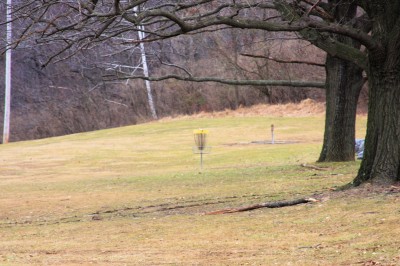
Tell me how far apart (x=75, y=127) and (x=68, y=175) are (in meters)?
34.1

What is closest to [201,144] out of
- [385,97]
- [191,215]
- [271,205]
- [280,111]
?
[191,215]

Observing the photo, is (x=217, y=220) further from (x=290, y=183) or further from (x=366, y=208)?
(x=290, y=183)

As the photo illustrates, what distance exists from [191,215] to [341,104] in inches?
337

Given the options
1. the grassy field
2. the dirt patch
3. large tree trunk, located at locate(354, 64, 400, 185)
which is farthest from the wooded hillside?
large tree trunk, located at locate(354, 64, 400, 185)

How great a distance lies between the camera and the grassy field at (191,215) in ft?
34.8

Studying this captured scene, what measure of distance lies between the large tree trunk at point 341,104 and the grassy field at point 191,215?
874 mm

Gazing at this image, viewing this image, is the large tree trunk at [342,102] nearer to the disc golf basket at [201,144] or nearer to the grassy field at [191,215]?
the grassy field at [191,215]

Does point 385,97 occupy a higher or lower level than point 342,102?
lower

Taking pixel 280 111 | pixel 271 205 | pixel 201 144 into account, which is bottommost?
pixel 271 205

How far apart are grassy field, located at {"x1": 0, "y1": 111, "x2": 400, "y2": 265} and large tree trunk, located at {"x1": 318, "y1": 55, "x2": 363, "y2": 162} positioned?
87 cm

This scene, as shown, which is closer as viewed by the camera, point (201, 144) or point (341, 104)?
point (341, 104)

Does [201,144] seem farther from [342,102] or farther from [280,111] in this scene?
[280,111]

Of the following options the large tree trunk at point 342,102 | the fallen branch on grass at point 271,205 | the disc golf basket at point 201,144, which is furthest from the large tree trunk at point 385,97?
the disc golf basket at point 201,144

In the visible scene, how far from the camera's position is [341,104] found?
2302 centimetres
